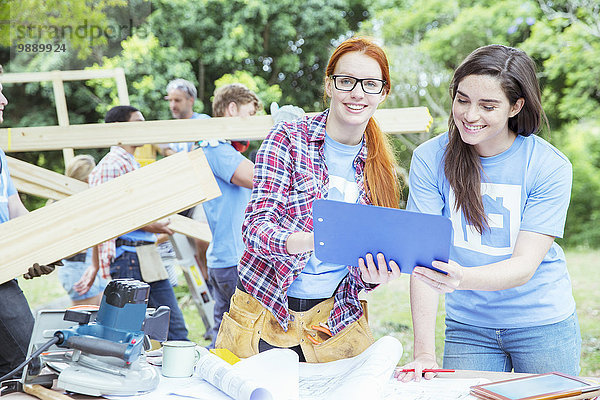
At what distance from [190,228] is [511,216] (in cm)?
267

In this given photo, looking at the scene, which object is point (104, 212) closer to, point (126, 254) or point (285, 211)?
point (285, 211)

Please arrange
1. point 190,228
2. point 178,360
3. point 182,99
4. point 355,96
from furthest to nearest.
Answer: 1. point 182,99
2. point 190,228
3. point 355,96
4. point 178,360

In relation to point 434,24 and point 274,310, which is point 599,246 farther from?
point 274,310

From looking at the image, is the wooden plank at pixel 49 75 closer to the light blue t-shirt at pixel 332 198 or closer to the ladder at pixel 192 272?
the ladder at pixel 192 272

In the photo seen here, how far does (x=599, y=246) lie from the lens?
12.6 metres

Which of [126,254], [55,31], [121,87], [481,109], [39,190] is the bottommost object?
[126,254]

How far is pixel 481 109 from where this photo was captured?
68.0 inches

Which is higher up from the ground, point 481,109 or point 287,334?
point 481,109

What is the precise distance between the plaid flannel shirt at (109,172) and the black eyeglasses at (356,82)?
2.11 meters

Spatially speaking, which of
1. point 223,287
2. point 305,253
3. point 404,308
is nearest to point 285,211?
point 305,253

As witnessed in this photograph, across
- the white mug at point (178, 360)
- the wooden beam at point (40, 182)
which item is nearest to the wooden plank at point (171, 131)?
the wooden beam at point (40, 182)

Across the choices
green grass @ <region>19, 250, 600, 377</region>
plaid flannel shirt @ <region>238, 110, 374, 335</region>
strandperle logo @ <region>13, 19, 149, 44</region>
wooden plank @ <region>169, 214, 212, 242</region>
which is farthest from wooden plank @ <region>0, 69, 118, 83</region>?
plaid flannel shirt @ <region>238, 110, 374, 335</region>

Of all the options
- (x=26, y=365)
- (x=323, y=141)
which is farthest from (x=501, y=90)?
(x=26, y=365)

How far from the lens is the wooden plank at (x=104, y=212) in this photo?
165 centimetres
